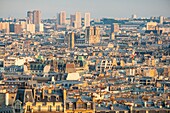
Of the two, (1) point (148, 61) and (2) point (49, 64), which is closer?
(2) point (49, 64)

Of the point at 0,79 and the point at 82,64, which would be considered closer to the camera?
the point at 0,79

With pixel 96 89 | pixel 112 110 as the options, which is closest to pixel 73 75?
pixel 96 89

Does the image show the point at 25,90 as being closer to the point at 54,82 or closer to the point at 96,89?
the point at 96,89

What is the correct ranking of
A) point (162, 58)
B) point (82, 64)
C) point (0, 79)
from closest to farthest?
point (0, 79), point (82, 64), point (162, 58)

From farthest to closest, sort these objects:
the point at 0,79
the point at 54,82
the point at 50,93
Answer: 1. the point at 0,79
2. the point at 54,82
3. the point at 50,93

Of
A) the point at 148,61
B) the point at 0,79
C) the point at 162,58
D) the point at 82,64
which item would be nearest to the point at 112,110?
the point at 0,79

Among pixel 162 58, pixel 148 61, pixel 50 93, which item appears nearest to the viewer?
pixel 50 93

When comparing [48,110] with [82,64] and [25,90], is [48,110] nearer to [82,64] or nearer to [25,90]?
[25,90]

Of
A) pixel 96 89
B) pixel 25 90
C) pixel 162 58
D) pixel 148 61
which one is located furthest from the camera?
pixel 162 58
